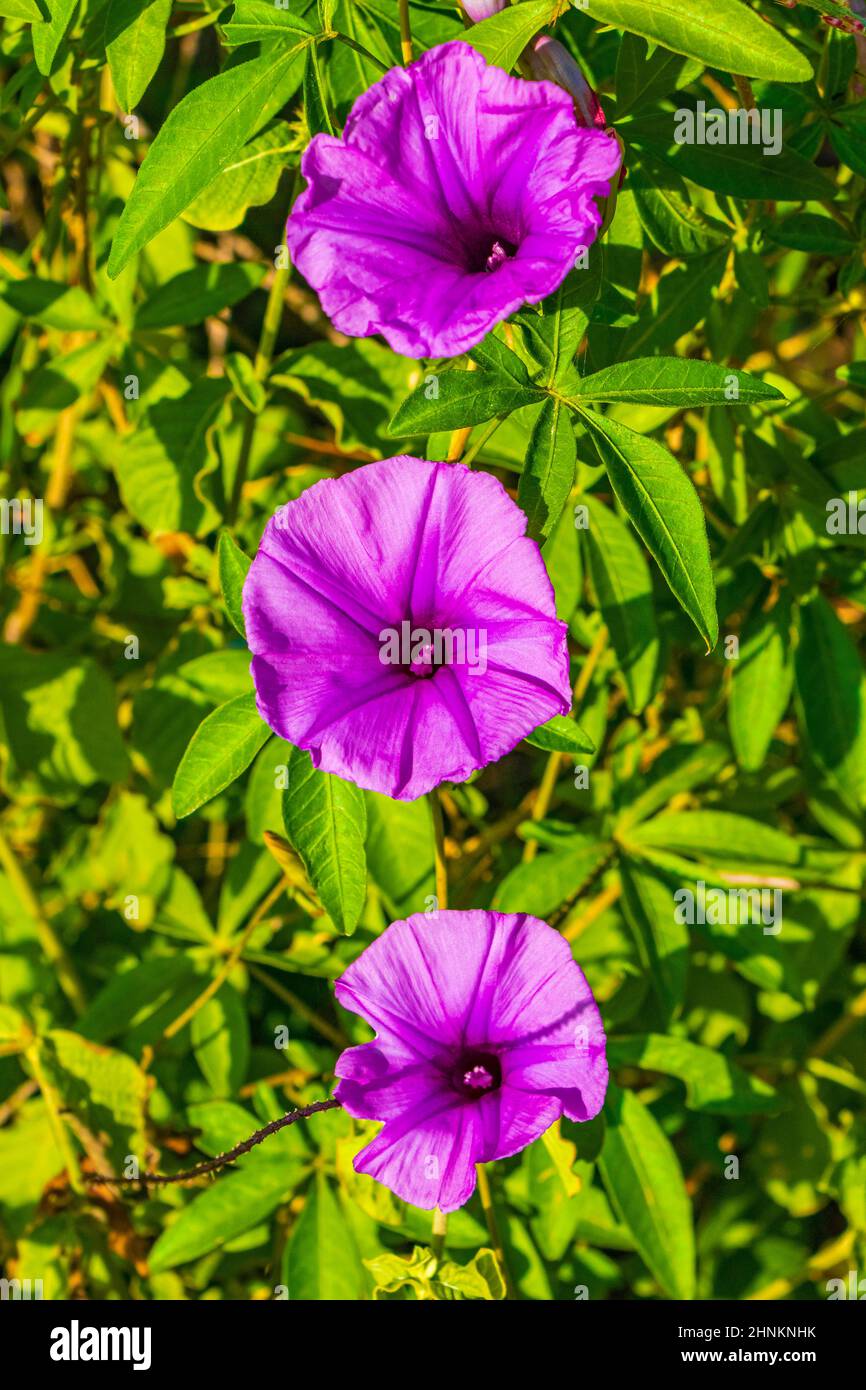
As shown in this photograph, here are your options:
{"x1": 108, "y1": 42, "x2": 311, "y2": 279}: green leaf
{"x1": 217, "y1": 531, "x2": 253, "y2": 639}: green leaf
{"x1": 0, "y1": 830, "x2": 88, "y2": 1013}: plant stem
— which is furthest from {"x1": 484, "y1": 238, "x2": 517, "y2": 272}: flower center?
{"x1": 0, "y1": 830, "x2": 88, "y2": 1013}: plant stem

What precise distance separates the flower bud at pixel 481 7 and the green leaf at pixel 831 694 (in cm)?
80

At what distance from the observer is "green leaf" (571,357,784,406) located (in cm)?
89

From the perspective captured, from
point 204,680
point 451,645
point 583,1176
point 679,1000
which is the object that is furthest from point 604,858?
point 451,645

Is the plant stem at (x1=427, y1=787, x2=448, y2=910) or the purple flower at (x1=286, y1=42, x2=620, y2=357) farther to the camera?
the plant stem at (x1=427, y1=787, x2=448, y2=910)

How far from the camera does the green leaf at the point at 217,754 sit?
1029 millimetres

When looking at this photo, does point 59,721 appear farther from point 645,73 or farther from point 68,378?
point 645,73

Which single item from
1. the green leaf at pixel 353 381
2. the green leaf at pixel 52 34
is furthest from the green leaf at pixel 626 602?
the green leaf at pixel 52 34

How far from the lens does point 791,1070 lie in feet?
6.13

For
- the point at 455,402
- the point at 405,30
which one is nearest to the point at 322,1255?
the point at 455,402

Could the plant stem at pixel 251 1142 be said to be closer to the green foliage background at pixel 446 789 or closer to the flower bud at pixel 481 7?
the green foliage background at pixel 446 789

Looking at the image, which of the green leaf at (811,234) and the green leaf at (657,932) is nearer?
the green leaf at (811,234)

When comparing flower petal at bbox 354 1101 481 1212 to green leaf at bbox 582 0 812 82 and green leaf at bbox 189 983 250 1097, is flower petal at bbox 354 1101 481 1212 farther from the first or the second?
green leaf at bbox 582 0 812 82

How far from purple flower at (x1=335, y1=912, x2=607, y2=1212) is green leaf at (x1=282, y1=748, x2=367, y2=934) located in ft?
0.18

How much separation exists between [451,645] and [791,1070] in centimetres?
122
